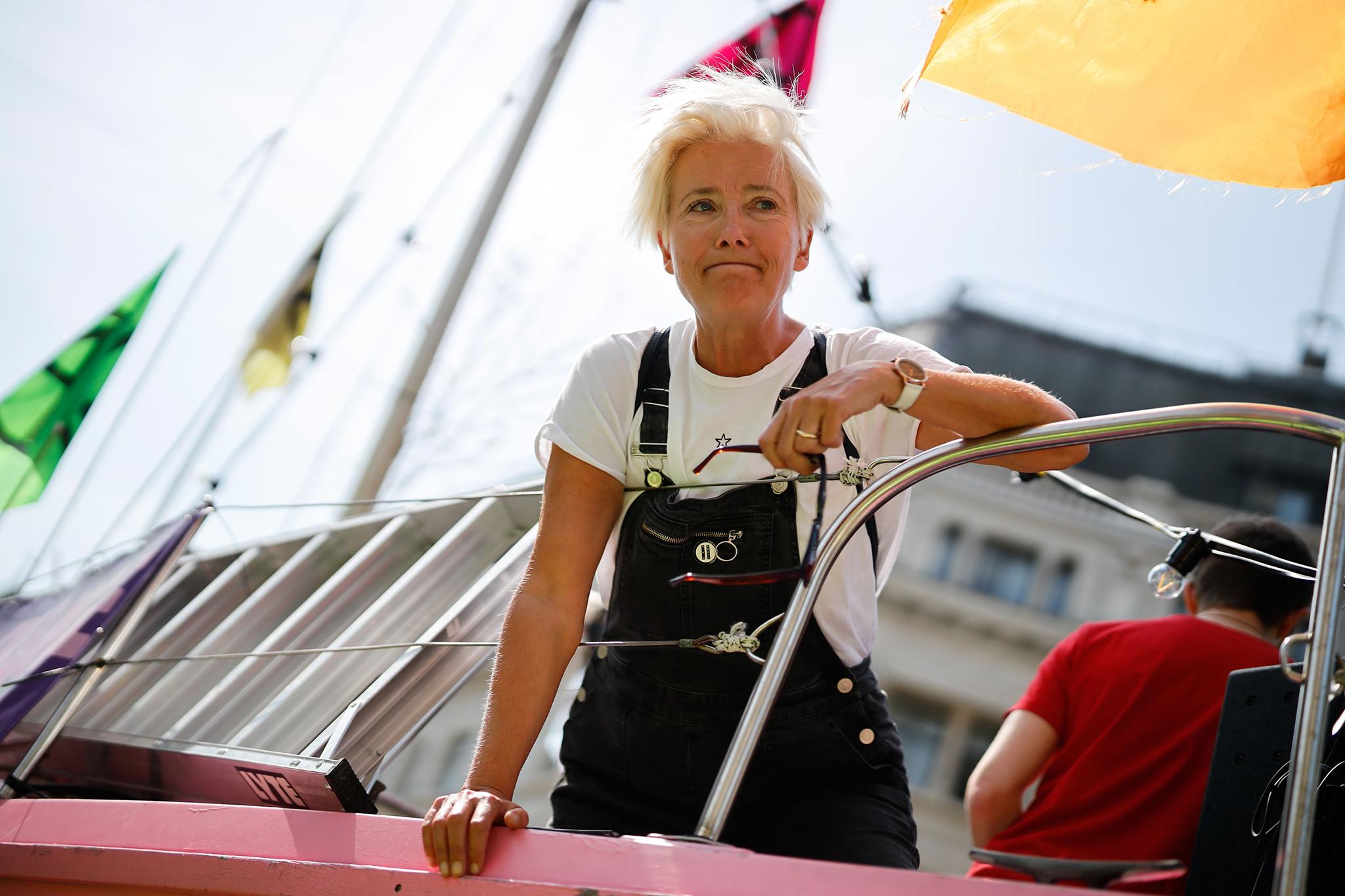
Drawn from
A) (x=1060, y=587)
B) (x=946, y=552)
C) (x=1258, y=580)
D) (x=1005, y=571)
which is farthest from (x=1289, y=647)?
(x=1060, y=587)

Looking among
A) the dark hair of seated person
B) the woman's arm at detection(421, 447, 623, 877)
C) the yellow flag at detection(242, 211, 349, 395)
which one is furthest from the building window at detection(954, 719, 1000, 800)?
the woman's arm at detection(421, 447, 623, 877)

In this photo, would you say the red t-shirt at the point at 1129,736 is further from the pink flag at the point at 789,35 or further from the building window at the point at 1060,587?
the building window at the point at 1060,587

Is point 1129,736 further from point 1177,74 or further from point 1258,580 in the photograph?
point 1177,74

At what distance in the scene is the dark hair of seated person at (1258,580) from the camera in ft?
8.77

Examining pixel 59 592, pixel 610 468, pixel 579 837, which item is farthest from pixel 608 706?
pixel 59 592

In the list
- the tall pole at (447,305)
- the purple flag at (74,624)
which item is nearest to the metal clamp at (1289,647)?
the purple flag at (74,624)

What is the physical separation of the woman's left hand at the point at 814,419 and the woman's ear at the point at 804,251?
26.3 inches

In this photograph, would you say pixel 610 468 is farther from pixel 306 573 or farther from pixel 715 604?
pixel 306 573

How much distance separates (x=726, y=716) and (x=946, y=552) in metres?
31.9

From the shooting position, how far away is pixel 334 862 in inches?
62.7

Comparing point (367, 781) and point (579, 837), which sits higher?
point (579, 837)

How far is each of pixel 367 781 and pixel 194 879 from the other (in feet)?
2.05

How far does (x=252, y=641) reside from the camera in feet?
10.2

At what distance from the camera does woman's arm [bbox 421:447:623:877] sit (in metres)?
1.57
